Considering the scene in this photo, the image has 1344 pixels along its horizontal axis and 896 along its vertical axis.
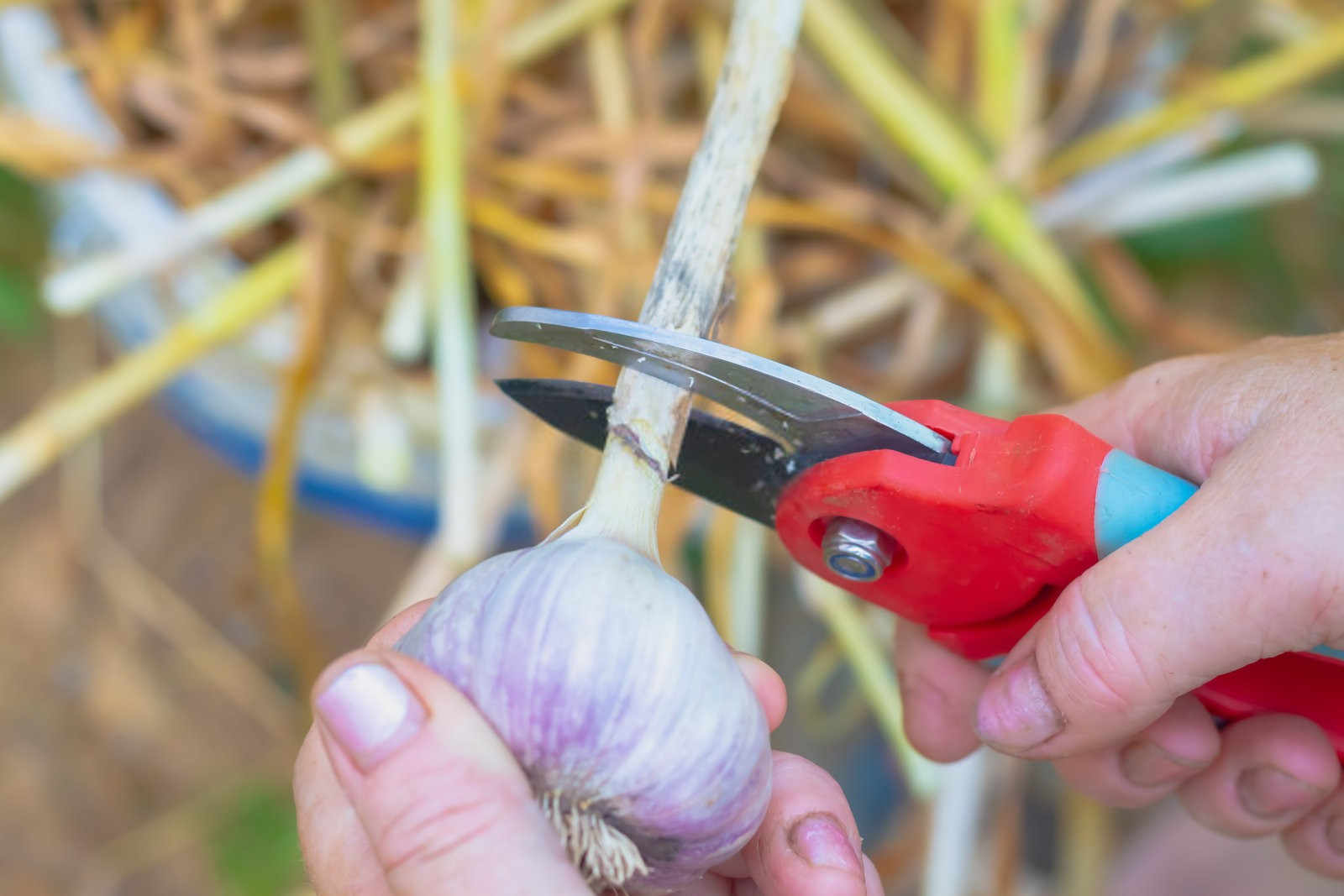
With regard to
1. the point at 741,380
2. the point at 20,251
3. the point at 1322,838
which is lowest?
the point at 1322,838

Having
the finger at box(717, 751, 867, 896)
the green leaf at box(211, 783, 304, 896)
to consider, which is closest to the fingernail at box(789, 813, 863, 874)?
the finger at box(717, 751, 867, 896)

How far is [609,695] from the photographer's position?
0.31m

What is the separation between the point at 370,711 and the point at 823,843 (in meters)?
0.19

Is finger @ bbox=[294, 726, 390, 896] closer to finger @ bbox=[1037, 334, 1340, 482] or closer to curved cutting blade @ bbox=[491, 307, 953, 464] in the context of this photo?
curved cutting blade @ bbox=[491, 307, 953, 464]

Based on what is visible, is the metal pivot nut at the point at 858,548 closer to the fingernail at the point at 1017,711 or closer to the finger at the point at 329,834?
the fingernail at the point at 1017,711

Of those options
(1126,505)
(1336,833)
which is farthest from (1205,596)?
(1336,833)

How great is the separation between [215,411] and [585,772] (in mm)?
633

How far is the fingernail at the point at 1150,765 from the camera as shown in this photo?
1.60 feet

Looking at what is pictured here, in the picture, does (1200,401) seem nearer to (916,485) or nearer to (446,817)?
(916,485)

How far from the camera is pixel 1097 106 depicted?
79 cm

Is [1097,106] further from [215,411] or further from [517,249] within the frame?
[215,411]

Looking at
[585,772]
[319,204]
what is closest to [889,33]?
[319,204]

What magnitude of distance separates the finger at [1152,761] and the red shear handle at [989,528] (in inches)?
1.4

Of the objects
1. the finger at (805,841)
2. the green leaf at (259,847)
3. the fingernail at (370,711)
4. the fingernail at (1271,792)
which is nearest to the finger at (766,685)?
the finger at (805,841)
